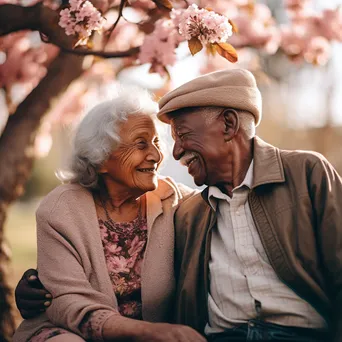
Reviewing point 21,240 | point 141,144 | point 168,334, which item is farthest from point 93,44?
point 21,240

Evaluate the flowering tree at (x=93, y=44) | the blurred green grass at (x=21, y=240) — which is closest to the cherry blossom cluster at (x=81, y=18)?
the flowering tree at (x=93, y=44)

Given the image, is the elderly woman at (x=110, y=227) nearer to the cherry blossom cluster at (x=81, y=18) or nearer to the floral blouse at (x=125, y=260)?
the floral blouse at (x=125, y=260)

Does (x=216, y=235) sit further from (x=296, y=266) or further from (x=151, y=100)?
(x=151, y=100)

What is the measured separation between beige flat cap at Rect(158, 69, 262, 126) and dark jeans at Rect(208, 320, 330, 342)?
0.99 m

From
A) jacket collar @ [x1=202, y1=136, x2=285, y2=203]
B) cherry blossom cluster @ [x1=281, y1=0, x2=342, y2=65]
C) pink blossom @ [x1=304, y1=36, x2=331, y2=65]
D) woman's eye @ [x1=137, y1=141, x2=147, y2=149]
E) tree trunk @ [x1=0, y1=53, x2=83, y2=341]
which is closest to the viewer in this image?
jacket collar @ [x1=202, y1=136, x2=285, y2=203]

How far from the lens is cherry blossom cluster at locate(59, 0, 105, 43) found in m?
3.08

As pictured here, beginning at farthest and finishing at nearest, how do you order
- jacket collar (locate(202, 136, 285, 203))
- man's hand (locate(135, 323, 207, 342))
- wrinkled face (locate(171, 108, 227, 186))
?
1. wrinkled face (locate(171, 108, 227, 186))
2. jacket collar (locate(202, 136, 285, 203))
3. man's hand (locate(135, 323, 207, 342))

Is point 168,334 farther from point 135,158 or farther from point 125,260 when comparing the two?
point 135,158

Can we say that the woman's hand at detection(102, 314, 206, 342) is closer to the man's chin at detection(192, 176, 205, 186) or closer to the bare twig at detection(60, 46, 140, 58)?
the man's chin at detection(192, 176, 205, 186)

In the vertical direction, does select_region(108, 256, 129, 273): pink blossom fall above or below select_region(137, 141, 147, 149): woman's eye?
below

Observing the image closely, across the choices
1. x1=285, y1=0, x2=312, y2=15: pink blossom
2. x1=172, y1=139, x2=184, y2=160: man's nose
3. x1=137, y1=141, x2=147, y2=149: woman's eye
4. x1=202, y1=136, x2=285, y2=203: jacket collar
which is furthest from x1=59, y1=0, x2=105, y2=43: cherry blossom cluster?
x1=285, y1=0, x2=312, y2=15: pink blossom

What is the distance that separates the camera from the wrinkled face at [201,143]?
2.91 m

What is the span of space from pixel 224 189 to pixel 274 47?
2.75m

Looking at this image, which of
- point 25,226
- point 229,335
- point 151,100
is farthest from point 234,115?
point 25,226
